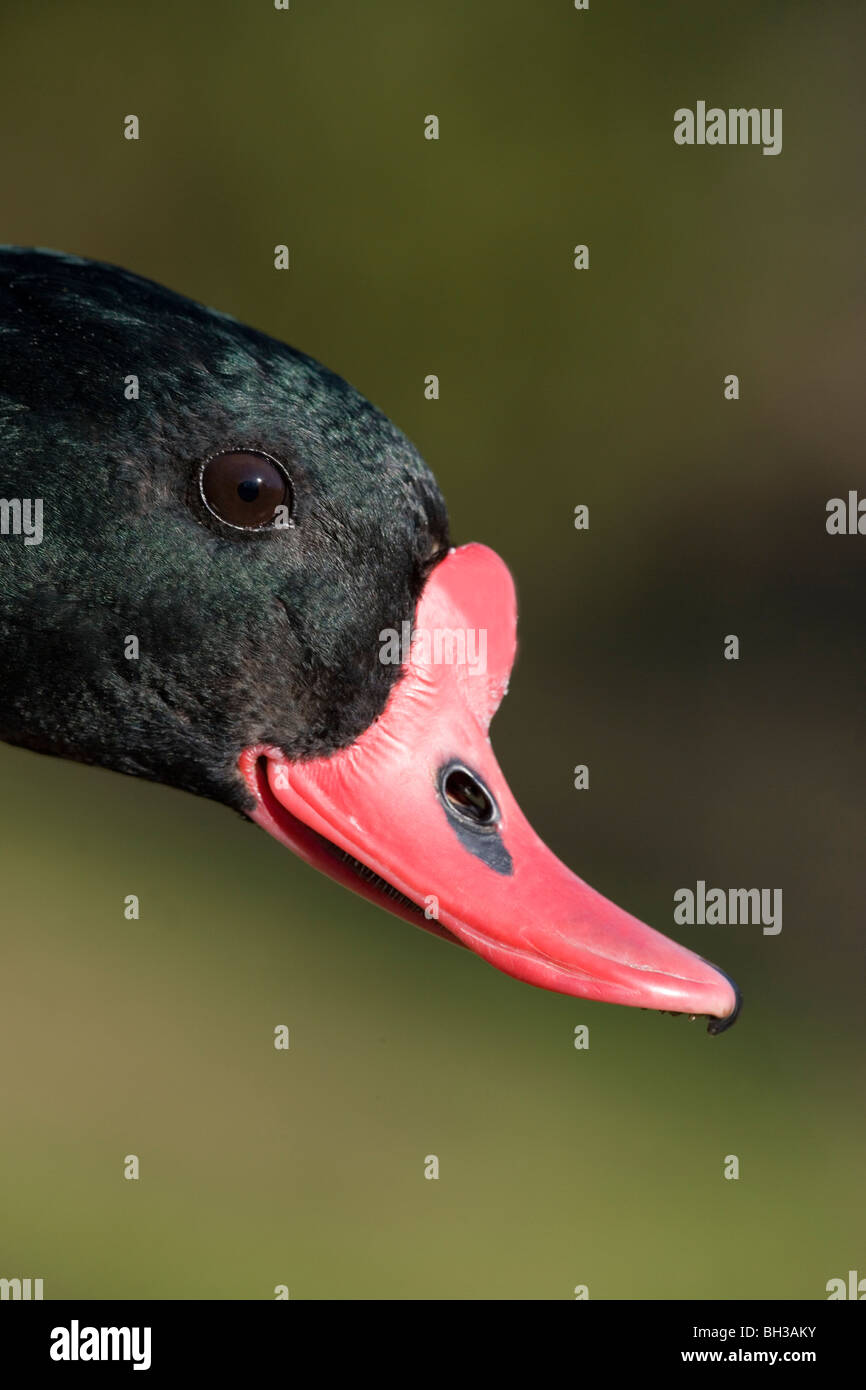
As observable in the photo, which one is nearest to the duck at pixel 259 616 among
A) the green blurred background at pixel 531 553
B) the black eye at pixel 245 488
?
the black eye at pixel 245 488

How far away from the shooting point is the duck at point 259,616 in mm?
1433

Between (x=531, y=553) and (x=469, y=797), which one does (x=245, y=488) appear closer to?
(x=469, y=797)

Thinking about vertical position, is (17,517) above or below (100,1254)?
above

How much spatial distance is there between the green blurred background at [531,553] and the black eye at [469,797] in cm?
185

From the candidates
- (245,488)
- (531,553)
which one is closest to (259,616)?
(245,488)

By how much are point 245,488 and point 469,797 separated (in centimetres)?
36

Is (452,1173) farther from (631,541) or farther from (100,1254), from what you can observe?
(631,541)

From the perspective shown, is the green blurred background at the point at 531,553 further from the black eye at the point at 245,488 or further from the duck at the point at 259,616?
the black eye at the point at 245,488

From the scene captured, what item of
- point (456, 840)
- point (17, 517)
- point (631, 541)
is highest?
point (631, 541)

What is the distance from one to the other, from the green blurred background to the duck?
1.86 m

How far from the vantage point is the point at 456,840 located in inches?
59.5

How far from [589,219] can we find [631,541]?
994mm

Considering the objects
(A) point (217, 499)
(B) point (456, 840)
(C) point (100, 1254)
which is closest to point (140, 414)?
(A) point (217, 499)

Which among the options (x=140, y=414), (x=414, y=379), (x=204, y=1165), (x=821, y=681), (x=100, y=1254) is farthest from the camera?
(x=414, y=379)
